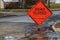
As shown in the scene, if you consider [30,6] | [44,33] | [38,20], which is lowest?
[44,33]

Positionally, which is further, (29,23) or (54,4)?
(29,23)

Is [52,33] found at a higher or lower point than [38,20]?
lower

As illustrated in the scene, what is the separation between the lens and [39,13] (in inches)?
191

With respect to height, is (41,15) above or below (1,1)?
below

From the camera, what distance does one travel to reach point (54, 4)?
181 inches

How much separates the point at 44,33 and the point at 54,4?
2.54 feet

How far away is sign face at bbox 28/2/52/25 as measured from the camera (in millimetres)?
4816

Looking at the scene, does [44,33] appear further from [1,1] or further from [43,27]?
[1,1]

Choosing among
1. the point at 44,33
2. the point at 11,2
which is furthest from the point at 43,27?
the point at 11,2

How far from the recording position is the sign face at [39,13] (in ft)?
15.8

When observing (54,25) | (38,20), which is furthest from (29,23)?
(54,25)

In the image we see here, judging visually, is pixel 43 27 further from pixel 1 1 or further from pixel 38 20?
pixel 1 1

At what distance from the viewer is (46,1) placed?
4.74 meters

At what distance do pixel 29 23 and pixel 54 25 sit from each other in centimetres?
63
